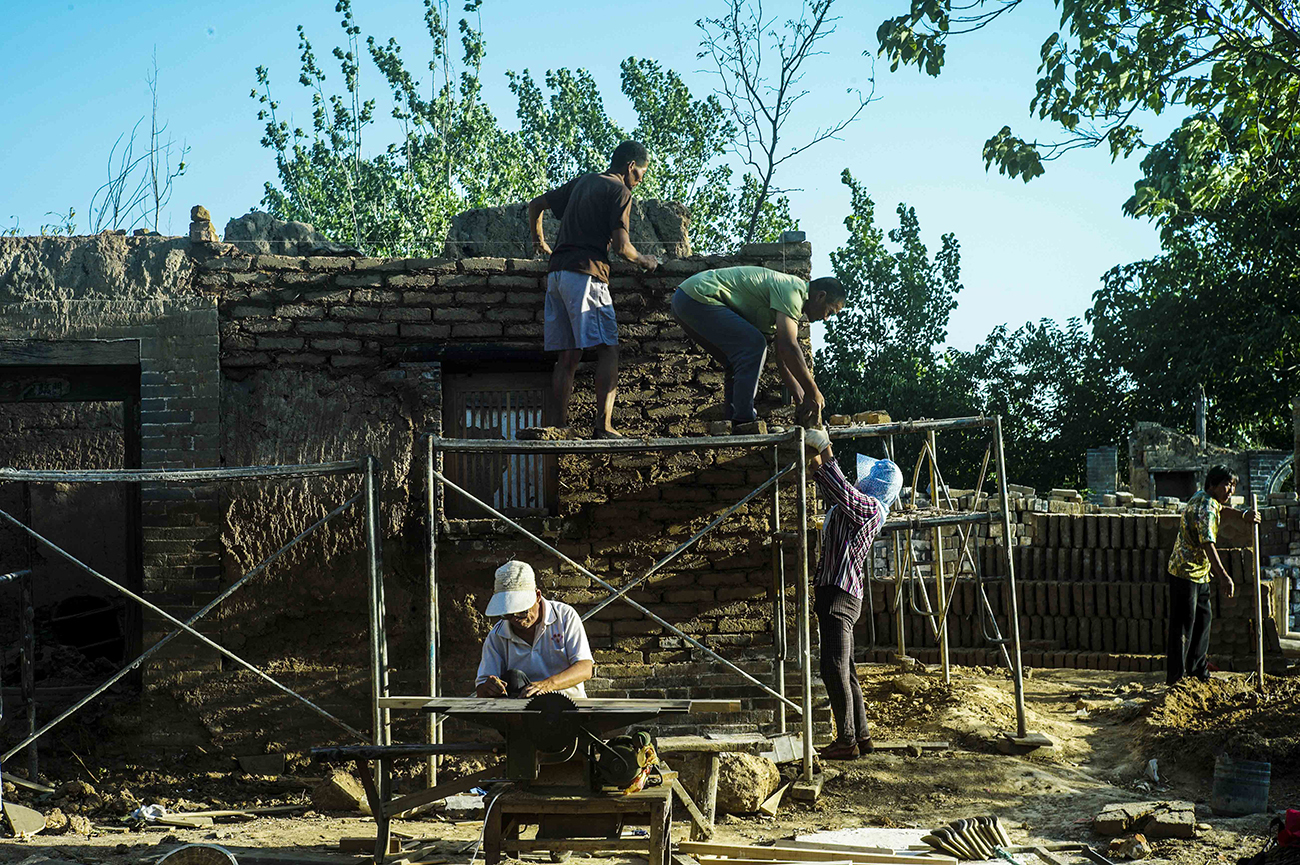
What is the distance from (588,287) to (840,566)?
7.35 ft

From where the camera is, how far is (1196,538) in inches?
336

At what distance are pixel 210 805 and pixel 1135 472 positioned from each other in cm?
2107

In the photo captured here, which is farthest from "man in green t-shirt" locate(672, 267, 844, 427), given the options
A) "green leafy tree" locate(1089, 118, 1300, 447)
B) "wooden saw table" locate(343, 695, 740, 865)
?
"green leafy tree" locate(1089, 118, 1300, 447)

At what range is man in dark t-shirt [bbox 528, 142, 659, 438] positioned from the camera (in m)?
7.04

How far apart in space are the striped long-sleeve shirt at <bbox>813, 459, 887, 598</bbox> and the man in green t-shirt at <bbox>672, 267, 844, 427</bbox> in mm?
555

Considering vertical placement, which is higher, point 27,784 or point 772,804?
point 27,784

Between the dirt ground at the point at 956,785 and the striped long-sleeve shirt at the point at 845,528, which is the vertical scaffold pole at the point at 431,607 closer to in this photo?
the dirt ground at the point at 956,785

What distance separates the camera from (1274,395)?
76.6ft

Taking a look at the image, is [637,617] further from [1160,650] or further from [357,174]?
[357,174]

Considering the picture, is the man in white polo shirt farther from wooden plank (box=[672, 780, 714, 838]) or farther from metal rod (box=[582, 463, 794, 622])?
metal rod (box=[582, 463, 794, 622])

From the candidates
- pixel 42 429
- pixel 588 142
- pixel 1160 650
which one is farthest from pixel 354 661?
pixel 588 142

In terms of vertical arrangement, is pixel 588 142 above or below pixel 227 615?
above

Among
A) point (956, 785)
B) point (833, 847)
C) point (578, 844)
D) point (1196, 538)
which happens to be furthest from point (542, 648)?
point (1196, 538)

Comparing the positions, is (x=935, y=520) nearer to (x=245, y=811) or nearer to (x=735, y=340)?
(x=735, y=340)
